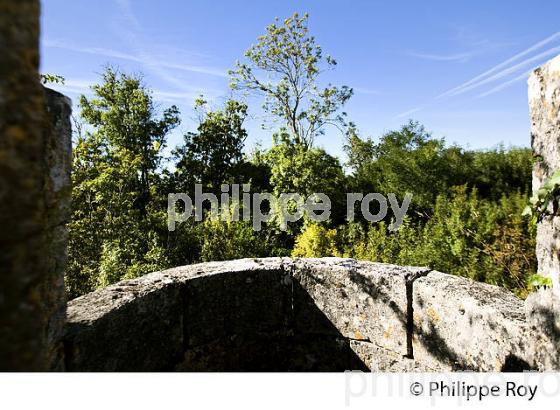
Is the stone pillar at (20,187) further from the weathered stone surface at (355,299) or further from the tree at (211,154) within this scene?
the tree at (211,154)

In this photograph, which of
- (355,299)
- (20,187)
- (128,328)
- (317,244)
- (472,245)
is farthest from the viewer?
(317,244)

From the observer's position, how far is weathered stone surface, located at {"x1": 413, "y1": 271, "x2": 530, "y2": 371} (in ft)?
6.13

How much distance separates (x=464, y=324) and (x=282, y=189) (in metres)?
9.98

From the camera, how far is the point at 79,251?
8445 mm

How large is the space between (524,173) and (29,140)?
12.5m

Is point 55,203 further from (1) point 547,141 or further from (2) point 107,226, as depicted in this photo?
(2) point 107,226

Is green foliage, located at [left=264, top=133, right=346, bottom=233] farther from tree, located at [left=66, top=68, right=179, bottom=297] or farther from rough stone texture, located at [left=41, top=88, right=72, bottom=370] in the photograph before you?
rough stone texture, located at [left=41, top=88, right=72, bottom=370]

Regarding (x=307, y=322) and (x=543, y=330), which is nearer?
(x=543, y=330)

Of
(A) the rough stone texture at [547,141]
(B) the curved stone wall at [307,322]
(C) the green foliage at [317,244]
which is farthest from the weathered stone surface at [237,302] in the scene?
(C) the green foliage at [317,244]

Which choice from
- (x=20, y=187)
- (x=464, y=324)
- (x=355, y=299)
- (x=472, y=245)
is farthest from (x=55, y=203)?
(x=472, y=245)

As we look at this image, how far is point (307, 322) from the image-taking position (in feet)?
8.89

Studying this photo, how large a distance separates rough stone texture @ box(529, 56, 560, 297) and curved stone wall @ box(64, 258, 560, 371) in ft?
0.60
